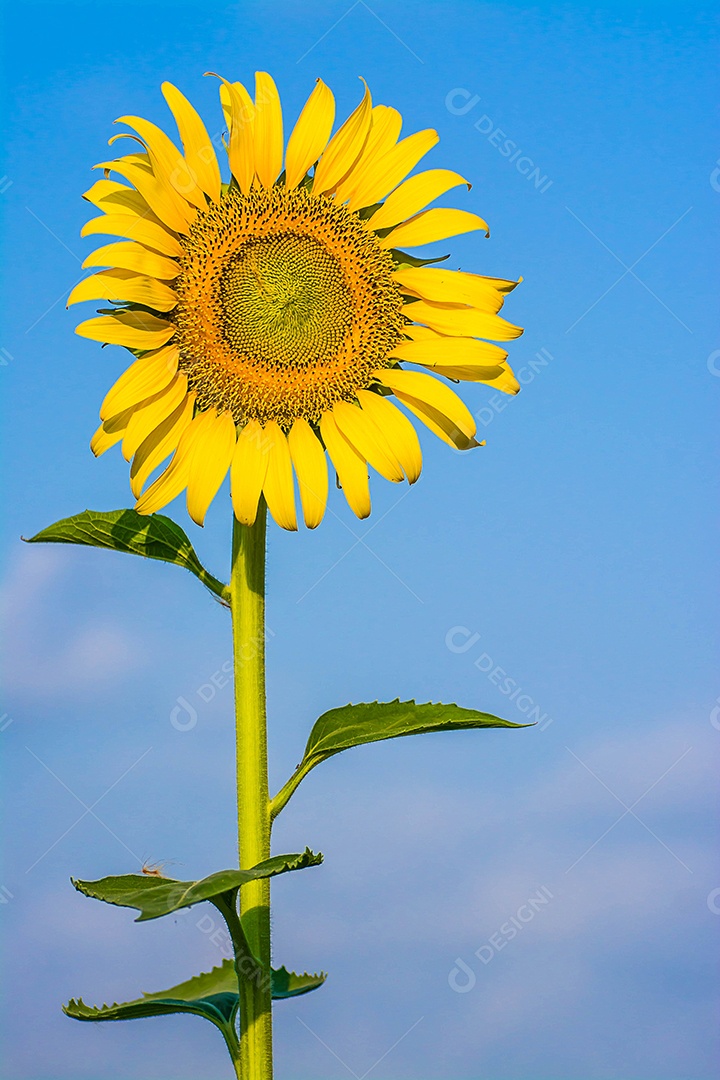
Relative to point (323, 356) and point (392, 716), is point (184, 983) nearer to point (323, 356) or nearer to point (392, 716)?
point (392, 716)

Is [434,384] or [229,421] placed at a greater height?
[434,384]

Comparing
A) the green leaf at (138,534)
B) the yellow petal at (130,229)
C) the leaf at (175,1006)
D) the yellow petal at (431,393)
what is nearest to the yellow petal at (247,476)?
the green leaf at (138,534)

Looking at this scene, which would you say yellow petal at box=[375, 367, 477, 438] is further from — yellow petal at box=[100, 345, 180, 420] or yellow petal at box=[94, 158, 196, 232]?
yellow petal at box=[94, 158, 196, 232]

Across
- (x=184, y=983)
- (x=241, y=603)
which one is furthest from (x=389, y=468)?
(x=184, y=983)

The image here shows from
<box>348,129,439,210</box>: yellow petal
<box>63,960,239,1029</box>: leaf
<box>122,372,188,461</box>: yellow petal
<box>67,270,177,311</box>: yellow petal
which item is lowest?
<box>63,960,239,1029</box>: leaf

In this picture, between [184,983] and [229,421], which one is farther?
[184,983]

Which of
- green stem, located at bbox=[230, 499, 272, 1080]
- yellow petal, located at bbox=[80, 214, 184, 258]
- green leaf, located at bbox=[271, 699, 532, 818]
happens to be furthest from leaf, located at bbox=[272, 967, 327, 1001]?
yellow petal, located at bbox=[80, 214, 184, 258]

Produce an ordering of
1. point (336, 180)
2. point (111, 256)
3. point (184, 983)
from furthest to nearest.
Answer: point (184, 983), point (336, 180), point (111, 256)

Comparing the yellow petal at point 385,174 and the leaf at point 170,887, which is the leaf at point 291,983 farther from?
the yellow petal at point 385,174
